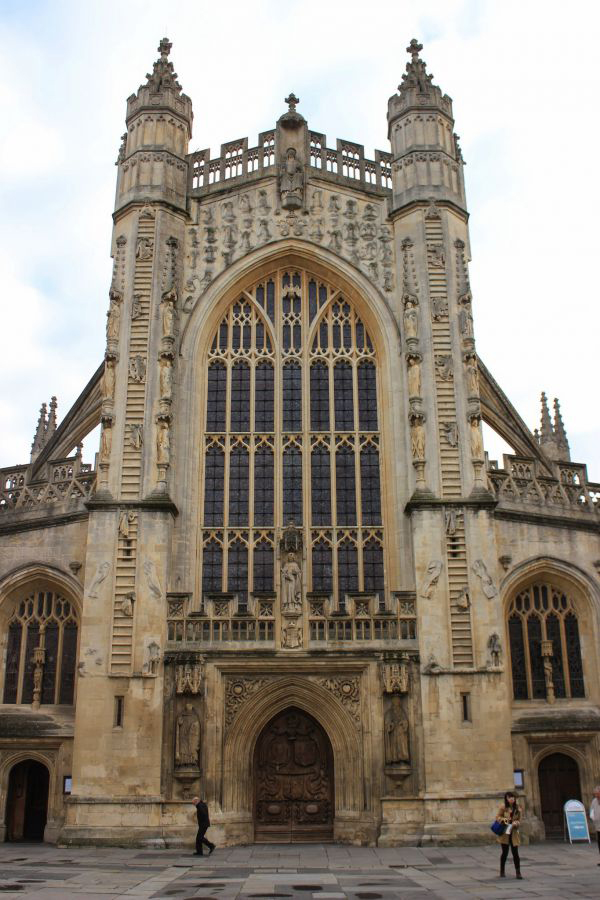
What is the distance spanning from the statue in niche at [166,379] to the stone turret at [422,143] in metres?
8.10

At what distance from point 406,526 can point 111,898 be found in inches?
475

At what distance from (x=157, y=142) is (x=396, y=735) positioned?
1775 cm

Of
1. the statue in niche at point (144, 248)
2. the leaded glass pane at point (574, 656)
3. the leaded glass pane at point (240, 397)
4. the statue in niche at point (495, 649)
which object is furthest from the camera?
the statue in niche at point (144, 248)

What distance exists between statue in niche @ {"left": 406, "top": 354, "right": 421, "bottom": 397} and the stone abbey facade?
6 centimetres

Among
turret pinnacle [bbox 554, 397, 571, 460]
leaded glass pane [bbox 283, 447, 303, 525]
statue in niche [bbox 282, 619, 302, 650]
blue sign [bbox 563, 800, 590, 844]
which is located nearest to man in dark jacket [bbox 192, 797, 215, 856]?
statue in niche [bbox 282, 619, 302, 650]

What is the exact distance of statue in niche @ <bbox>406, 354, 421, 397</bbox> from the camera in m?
22.5

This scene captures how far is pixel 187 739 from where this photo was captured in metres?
19.3

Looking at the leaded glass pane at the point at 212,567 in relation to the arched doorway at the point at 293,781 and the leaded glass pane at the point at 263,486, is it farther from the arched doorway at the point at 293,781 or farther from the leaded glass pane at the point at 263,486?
the arched doorway at the point at 293,781

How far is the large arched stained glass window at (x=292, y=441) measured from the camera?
22.2m

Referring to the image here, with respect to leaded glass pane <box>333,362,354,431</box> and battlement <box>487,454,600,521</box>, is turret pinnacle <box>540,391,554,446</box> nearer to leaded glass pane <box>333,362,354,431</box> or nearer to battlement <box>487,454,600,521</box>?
battlement <box>487,454,600,521</box>

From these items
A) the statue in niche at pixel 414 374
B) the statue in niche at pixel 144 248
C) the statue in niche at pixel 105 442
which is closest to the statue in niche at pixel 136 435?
the statue in niche at pixel 105 442

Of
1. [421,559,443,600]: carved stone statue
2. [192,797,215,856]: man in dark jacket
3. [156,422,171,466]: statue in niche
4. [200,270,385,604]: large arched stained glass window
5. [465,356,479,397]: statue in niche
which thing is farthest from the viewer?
[465,356,479,397]: statue in niche

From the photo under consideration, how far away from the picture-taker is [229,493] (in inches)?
899

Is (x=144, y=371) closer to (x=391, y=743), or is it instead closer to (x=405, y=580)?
(x=405, y=580)
